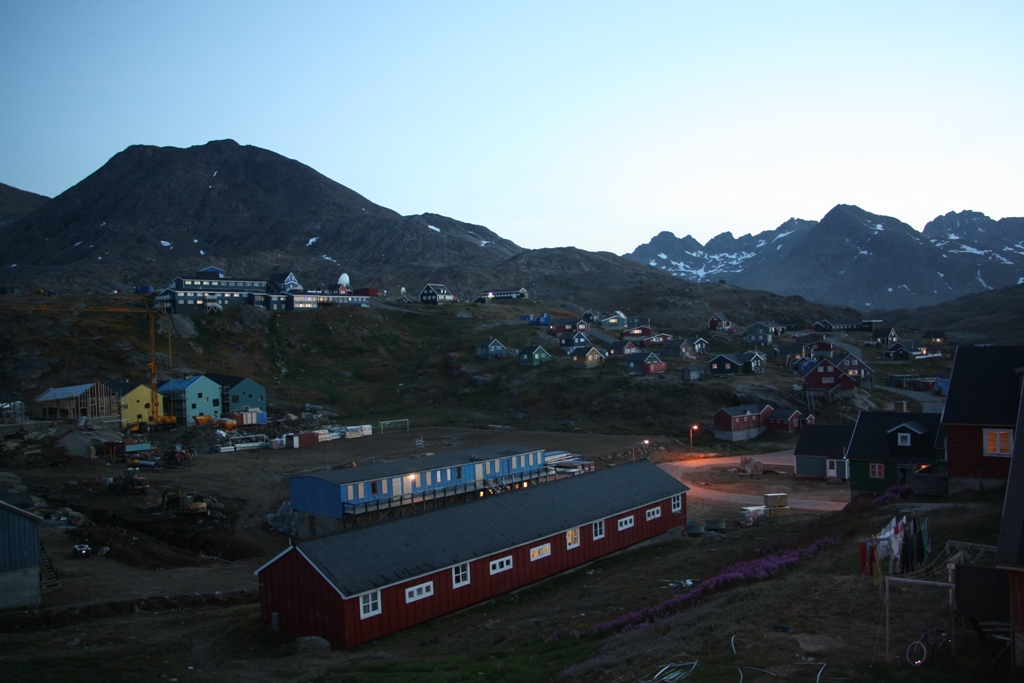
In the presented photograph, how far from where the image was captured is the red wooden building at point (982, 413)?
1219 inches

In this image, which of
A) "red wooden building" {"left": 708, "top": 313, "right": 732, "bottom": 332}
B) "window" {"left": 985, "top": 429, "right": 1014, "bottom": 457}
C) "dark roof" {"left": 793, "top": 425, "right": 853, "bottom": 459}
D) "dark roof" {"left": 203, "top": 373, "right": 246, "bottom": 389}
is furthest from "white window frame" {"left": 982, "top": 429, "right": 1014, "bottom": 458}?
"red wooden building" {"left": 708, "top": 313, "right": 732, "bottom": 332}

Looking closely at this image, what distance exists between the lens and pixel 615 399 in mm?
88750

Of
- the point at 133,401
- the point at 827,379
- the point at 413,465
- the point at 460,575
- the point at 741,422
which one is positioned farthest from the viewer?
the point at 827,379

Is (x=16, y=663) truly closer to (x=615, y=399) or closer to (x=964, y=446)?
(x=964, y=446)

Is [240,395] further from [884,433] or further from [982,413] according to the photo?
[982,413]

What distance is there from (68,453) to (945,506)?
7087cm

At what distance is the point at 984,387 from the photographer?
32.6 metres

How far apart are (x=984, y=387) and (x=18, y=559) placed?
43205 millimetres

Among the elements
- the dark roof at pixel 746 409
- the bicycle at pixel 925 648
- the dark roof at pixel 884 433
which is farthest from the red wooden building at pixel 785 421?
the bicycle at pixel 925 648

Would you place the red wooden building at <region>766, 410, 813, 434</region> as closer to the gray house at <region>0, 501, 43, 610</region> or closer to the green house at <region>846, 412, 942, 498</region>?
the green house at <region>846, 412, 942, 498</region>

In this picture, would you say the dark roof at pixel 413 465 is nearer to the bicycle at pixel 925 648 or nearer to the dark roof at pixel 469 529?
the dark roof at pixel 469 529

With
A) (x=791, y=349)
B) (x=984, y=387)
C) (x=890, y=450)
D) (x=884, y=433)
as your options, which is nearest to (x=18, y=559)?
(x=984, y=387)

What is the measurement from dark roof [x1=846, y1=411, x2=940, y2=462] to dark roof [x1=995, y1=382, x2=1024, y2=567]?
97.8 ft

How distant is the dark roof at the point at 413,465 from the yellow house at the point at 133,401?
4695cm
